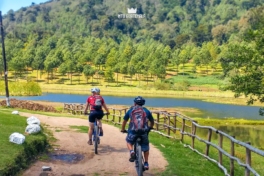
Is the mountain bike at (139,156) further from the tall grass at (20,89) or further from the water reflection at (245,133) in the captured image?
the tall grass at (20,89)

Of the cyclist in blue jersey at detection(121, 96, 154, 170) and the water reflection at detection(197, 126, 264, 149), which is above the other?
the cyclist in blue jersey at detection(121, 96, 154, 170)

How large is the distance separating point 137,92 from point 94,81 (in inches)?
932

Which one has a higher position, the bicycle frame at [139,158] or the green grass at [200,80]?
the bicycle frame at [139,158]

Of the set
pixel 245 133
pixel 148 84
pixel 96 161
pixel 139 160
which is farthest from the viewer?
pixel 148 84

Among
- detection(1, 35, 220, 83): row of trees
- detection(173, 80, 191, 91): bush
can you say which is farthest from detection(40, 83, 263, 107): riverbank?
detection(1, 35, 220, 83): row of trees

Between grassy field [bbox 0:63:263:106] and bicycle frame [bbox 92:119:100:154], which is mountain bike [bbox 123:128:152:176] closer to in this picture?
bicycle frame [bbox 92:119:100:154]

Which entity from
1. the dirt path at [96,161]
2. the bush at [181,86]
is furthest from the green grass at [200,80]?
the dirt path at [96,161]

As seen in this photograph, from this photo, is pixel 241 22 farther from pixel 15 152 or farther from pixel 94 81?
pixel 15 152

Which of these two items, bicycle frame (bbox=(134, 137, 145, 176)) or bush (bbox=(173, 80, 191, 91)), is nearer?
bicycle frame (bbox=(134, 137, 145, 176))

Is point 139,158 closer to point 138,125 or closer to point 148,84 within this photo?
point 138,125

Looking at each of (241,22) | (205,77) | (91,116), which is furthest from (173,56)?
(91,116)

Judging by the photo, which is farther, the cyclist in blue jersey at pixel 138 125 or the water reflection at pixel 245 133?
the water reflection at pixel 245 133

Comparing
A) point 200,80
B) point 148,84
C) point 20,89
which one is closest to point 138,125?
point 20,89

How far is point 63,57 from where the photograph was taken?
416ft
